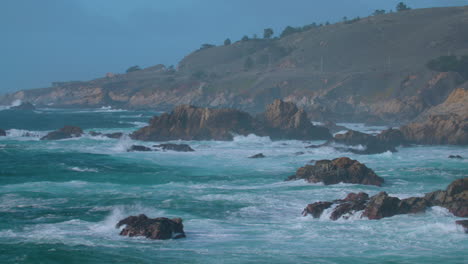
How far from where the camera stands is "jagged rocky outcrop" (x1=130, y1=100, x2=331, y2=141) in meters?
45.8

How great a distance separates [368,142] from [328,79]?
51.6 metres

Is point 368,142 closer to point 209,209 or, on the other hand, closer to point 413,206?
point 413,206

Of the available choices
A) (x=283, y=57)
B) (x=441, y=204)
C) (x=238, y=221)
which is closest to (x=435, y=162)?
(x=441, y=204)

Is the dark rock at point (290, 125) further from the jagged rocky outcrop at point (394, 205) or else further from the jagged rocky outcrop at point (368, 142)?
the jagged rocky outcrop at point (394, 205)

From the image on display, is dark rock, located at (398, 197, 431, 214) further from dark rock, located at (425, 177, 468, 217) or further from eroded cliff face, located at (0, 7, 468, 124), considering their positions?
eroded cliff face, located at (0, 7, 468, 124)

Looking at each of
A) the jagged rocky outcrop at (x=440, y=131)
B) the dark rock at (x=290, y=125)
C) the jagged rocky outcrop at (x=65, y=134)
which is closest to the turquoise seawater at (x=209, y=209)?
the jagged rocky outcrop at (x=440, y=131)

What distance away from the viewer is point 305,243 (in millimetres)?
16344

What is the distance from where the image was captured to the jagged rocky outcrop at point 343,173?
84.0ft

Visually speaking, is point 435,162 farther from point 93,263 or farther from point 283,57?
point 283,57

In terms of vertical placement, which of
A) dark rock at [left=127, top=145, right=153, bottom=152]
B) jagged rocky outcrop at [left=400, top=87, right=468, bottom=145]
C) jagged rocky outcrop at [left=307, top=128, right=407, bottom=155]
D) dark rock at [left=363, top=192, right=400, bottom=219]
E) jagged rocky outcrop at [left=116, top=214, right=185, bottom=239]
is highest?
jagged rocky outcrop at [left=400, top=87, right=468, bottom=145]

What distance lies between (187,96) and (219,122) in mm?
57030

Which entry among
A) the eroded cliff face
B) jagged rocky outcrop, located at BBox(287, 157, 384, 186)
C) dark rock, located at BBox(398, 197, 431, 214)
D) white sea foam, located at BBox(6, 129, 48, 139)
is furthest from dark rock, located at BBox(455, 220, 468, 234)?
the eroded cliff face

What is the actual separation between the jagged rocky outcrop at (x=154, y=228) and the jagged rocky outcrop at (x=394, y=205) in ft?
16.4

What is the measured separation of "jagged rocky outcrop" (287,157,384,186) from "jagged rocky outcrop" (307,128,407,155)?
11519 millimetres
